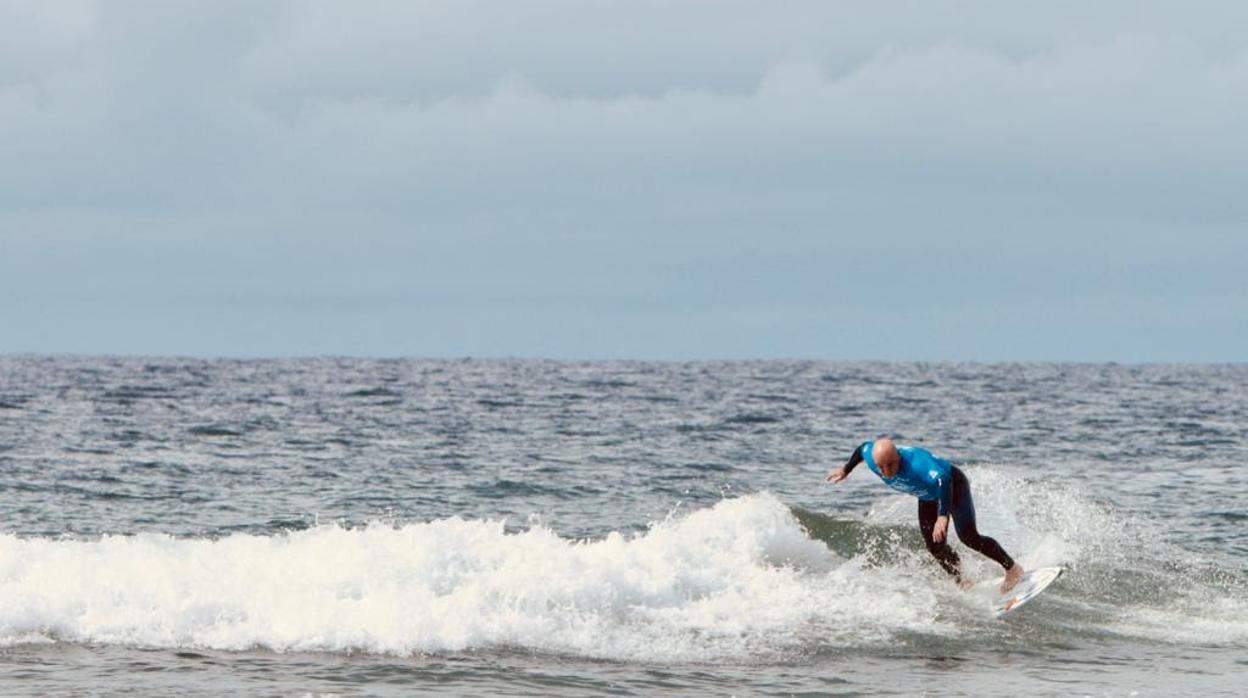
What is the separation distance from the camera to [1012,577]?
18.2 meters

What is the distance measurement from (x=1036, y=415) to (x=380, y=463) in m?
32.8

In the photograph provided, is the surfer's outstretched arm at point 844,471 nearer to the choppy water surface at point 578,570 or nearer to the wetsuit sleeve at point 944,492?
the wetsuit sleeve at point 944,492

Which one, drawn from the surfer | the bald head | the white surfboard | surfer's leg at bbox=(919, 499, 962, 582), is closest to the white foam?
surfer's leg at bbox=(919, 499, 962, 582)

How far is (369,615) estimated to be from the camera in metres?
15.1

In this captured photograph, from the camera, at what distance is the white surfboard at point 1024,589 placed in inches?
685

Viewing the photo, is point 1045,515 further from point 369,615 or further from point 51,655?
point 51,655

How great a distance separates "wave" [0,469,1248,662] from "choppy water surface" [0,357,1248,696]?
0.04 m

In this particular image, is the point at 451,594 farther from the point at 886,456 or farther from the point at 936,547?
the point at 936,547

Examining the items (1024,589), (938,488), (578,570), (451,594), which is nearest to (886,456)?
(938,488)

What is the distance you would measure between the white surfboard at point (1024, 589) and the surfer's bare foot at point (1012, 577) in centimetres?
5

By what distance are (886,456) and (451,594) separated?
5631 mm

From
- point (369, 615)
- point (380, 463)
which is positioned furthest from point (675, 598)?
point (380, 463)

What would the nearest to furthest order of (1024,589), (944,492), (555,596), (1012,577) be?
(555,596) < (1024,589) < (944,492) < (1012,577)

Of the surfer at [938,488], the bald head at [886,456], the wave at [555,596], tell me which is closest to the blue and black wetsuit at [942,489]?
the surfer at [938,488]
